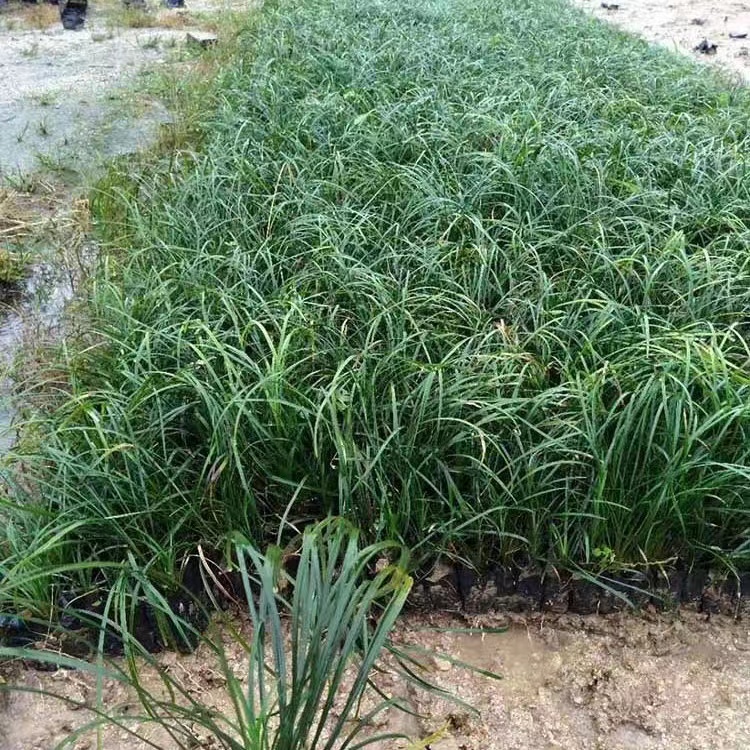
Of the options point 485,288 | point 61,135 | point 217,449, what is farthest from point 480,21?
point 217,449

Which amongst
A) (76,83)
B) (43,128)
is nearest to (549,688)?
(43,128)

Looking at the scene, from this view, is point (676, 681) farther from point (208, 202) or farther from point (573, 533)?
point (208, 202)

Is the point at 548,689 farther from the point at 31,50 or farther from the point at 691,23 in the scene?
the point at 691,23

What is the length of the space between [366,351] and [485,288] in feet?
2.28

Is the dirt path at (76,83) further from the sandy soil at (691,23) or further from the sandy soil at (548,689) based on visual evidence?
the sandy soil at (691,23)

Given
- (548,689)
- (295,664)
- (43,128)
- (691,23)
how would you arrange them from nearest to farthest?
(295,664) < (548,689) < (43,128) < (691,23)

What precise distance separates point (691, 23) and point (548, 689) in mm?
9688

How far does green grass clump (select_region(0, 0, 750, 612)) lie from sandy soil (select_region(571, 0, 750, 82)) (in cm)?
453

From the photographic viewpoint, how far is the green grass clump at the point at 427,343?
1.95 metres

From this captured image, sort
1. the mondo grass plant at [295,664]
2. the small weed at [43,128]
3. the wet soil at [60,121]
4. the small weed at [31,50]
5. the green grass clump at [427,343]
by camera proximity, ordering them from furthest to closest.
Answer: the small weed at [31,50]
the small weed at [43,128]
the wet soil at [60,121]
the green grass clump at [427,343]
the mondo grass plant at [295,664]

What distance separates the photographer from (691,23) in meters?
9.51

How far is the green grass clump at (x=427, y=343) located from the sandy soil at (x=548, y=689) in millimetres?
192

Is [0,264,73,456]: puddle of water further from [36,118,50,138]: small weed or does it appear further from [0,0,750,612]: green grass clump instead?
[36,118,50,138]: small weed

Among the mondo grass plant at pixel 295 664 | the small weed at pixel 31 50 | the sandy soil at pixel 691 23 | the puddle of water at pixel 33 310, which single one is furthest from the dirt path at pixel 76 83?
the sandy soil at pixel 691 23
